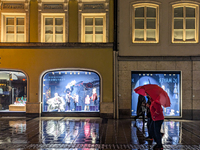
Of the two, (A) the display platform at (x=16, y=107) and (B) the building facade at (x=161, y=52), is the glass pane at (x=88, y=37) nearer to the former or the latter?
(B) the building facade at (x=161, y=52)

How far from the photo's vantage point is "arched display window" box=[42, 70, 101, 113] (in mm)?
15625

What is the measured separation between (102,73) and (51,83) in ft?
11.8

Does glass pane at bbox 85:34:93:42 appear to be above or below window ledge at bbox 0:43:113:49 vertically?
above

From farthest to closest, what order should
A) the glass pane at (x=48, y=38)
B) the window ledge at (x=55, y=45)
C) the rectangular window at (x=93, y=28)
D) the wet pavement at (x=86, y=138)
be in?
the glass pane at (x=48, y=38) < the rectangular window at (x=93, y=28) < the window ledge at (x=55, y=45) < the wet pavement at (x=86, y=138)

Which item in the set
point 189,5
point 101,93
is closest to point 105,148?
point 101,93

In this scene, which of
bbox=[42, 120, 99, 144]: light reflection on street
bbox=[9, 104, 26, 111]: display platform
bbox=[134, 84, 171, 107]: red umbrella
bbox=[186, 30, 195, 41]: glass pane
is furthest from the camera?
bbox=[9, 104, 26, 111]: display platform

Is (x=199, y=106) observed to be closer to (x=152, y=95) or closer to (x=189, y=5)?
(x=189, y=5)

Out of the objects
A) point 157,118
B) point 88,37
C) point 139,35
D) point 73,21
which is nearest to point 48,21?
point 73,21

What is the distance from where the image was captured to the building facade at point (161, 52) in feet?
49.1

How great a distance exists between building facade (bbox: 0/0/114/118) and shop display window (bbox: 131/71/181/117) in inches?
63.8

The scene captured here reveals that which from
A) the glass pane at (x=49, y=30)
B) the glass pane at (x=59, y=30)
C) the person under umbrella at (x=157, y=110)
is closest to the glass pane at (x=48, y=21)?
the glass pane at (x=49, y=30)

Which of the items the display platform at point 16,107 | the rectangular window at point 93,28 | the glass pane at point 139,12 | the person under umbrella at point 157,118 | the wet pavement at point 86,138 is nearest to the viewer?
the person under umbrella at point 157,118

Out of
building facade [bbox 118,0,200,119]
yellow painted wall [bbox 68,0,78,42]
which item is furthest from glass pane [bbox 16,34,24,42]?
building facade [bbox 118,0,200,119]

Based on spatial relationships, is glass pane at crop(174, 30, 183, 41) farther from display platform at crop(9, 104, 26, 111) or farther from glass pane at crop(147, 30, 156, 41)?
display platform at crop(9, 104, 26, 111)
